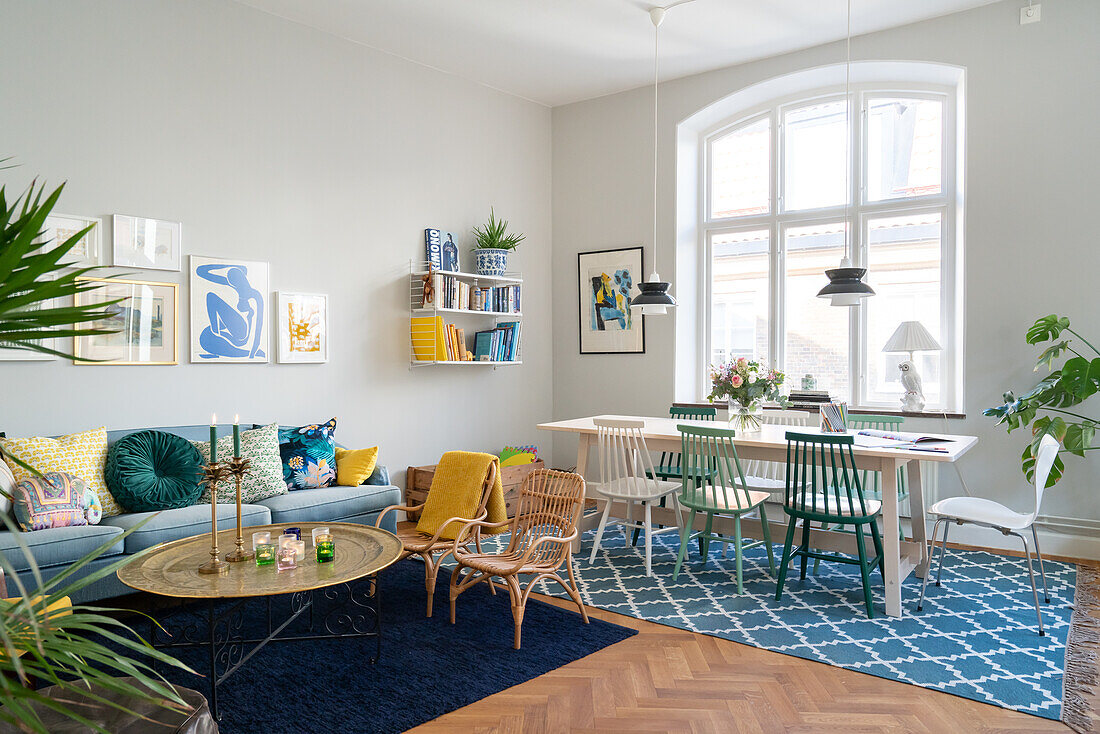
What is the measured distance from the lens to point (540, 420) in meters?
7.14

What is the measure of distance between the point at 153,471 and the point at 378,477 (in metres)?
1.38

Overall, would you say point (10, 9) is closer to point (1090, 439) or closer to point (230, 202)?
point (230, 202)

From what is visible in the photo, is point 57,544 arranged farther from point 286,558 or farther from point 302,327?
point 302,327

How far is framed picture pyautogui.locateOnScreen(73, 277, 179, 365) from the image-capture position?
13.6 ft

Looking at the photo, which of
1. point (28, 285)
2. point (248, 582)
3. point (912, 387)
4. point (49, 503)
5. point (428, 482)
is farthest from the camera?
point (428, 482)

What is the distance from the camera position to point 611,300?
6.75 metres

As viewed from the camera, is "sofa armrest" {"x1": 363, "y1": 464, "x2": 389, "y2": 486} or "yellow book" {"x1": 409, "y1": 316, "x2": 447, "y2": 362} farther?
"yellow book" {"x1": 409, "y1": 316, "x2": 447, "y2": 362}

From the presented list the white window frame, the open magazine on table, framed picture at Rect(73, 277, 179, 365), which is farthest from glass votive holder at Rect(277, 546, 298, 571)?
the white window frame

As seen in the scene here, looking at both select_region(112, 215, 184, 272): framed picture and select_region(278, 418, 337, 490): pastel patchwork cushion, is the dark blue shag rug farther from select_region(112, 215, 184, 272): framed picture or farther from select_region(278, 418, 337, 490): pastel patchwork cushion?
select_region(112, 215, 184, 272): framed picture

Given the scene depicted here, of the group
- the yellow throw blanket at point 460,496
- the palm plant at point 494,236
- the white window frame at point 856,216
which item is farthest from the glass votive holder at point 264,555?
the white window frame at point 856,216

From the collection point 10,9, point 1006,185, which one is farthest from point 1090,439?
point 10,9

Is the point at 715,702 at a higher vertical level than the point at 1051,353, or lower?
lower

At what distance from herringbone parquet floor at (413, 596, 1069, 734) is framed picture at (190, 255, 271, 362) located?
2934 millimetres

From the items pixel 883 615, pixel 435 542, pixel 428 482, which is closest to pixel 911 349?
pixel 883 615
